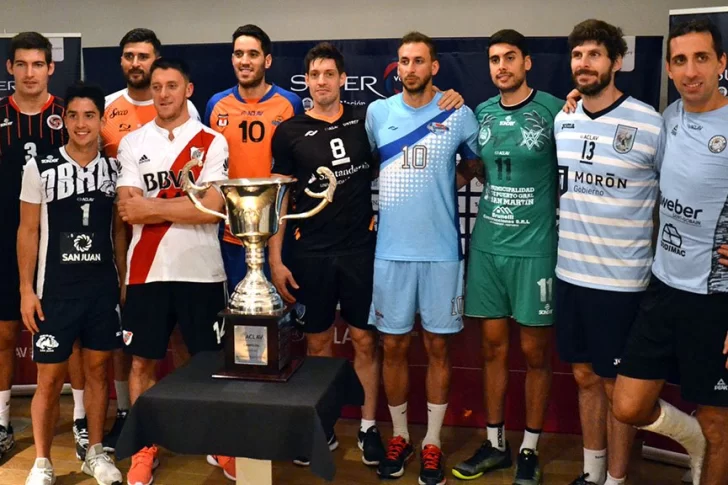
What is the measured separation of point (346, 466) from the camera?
11.0ft

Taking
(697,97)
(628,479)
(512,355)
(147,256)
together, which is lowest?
(628,479)

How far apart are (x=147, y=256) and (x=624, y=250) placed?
1.89 meters

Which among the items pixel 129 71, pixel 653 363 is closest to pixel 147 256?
pixel 129 71

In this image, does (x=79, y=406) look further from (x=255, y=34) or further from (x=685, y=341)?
(x=685, y=341)

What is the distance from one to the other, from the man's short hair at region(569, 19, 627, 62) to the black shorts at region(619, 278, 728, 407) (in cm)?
88

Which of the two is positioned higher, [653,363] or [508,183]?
[508,183]

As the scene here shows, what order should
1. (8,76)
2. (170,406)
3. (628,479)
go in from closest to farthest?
1. (170,406)
2. (628,479)
3. (8,76)

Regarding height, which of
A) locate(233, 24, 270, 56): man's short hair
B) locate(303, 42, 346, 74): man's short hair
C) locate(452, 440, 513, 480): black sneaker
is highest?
locate(233, 24, 270, 56): man's short hair

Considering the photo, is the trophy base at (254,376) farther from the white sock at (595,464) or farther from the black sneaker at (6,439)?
the black sneaker at (6,439)

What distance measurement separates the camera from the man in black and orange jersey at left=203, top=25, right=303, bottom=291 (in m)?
3.26

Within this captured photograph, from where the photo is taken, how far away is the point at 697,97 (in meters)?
2.38

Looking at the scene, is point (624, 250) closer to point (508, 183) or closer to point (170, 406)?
point (508, 183)

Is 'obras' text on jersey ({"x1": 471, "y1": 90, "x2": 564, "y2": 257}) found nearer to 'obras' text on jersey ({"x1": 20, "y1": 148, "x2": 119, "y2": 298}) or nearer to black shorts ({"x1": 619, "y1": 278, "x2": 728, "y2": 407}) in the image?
black shorts ({"x1": 619, "y1": 278, "x2": 728, "y2": 407})

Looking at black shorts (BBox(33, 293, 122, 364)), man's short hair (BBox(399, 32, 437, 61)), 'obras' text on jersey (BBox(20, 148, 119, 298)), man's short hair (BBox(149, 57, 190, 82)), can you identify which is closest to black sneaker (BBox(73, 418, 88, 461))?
black shorts (BBox(33, 293, 122, 364))
